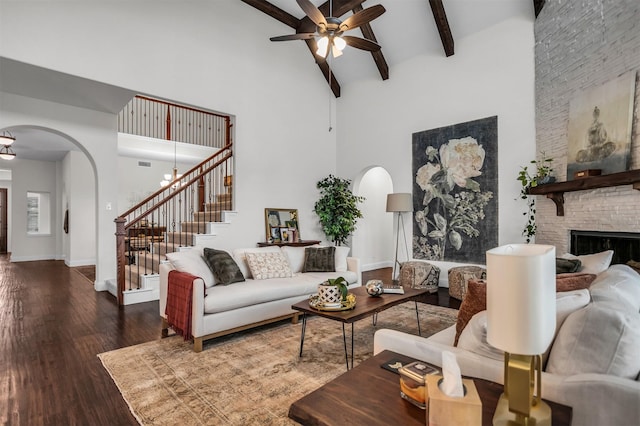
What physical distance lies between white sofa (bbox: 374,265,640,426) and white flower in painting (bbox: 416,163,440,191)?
14.8 feet

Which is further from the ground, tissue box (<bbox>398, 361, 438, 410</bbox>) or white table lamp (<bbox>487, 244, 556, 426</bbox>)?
white table lamp (<bbox>487, 244, 556, 426</bbox>)

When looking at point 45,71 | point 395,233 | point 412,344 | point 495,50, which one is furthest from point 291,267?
point 495,50

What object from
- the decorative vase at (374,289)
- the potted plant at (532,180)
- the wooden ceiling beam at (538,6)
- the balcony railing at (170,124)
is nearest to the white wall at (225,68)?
the balcony railing at (170,124)

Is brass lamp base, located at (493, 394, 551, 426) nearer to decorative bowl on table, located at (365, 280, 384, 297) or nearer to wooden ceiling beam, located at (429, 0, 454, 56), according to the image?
decorative bowl on table, located at (365, 280, 384, 297)

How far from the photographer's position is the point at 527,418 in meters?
0.92

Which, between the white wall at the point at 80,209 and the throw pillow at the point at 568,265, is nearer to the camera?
the throw pillow at the point at 568,265

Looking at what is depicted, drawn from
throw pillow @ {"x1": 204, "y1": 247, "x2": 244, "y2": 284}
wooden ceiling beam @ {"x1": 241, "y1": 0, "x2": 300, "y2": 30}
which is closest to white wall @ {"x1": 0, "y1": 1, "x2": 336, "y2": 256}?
wooden ceiling beam @ {"x1": 241, "y1": 0, "x2": 300, "y2": 30}

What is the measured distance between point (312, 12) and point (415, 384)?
378 centimetres

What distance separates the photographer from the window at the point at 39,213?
991 centimetres

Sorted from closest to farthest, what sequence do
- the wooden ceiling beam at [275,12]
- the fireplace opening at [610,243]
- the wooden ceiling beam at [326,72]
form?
the fireplace opening at [610,243] < the wooden ceiling beam at [275,12] < the wooden ceiling beam at [326,72]

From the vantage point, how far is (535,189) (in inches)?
176

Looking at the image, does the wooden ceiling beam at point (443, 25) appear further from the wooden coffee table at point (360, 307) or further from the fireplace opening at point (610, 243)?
the wooden coffee table at point (360, 307)

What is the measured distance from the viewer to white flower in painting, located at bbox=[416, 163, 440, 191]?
592 centimetres

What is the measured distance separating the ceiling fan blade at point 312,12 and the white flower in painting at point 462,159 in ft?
10.00
